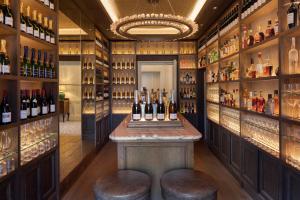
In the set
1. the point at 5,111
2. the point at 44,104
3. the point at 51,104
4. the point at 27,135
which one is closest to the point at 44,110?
the point at 44,104

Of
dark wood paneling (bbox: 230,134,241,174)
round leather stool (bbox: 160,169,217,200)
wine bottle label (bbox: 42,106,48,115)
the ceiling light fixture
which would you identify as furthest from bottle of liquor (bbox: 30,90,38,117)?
the ceiling light fixture

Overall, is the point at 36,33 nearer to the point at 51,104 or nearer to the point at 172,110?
the point at 51,104

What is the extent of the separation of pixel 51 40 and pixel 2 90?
0.93 m

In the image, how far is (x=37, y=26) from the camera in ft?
8.64

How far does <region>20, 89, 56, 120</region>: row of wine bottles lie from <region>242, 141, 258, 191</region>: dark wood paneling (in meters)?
2.48

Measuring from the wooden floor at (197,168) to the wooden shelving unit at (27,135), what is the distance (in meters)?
0.51

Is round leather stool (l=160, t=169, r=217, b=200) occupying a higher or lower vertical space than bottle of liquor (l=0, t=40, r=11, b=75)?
lower

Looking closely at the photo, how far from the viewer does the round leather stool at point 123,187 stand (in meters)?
1.79

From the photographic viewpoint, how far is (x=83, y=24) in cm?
477

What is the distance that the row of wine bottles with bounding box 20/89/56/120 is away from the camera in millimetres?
2434

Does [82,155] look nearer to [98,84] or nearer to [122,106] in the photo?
[98,84]

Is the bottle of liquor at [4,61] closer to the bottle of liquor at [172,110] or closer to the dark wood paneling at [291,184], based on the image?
the bottle of liquor at [172,110]

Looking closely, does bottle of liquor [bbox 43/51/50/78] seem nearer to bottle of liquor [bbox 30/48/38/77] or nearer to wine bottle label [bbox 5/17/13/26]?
bottle of liquor [bbox 30/48/38/77]

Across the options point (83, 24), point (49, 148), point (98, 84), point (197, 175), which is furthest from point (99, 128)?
point (197, 175)
